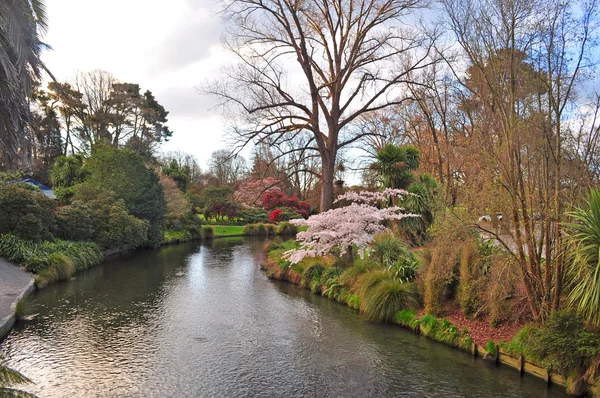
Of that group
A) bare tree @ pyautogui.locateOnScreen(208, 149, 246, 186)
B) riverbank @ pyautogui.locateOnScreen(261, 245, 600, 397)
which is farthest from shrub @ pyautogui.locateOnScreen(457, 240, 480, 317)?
bare tree @ pyautogui.locateOnScreen(208, 149, 246, 186)

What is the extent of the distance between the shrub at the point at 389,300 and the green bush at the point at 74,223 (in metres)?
14.8

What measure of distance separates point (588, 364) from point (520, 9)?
6517 millimetres

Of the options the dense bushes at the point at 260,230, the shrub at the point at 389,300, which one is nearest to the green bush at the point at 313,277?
the shrub at the point at 389,300

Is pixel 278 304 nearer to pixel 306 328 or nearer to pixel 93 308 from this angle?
pixel 306 328

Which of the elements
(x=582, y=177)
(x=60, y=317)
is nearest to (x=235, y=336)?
(x=60, y=317)

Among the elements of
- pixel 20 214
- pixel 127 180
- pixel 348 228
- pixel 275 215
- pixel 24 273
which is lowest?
pixel 24 273

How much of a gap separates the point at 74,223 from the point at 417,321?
16.4m

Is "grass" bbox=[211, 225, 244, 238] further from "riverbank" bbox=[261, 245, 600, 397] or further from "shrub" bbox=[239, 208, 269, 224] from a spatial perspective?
"riverbank" bbox=[261, 245, 600, 397]

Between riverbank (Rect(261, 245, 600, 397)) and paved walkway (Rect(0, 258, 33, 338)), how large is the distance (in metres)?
8.63

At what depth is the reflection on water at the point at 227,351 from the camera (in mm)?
7461

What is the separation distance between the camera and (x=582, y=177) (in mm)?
8031

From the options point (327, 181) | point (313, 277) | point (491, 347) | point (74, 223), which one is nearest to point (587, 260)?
point (491, 347)

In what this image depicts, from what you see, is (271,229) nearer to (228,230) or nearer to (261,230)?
(261,230)

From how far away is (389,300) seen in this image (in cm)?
1138
